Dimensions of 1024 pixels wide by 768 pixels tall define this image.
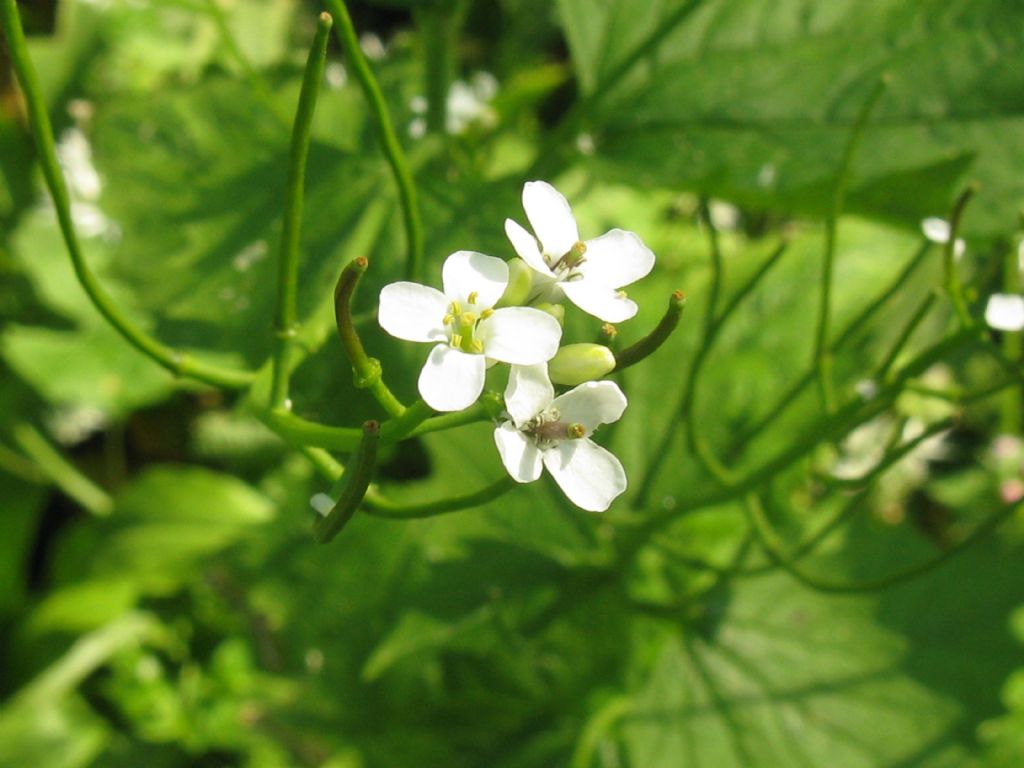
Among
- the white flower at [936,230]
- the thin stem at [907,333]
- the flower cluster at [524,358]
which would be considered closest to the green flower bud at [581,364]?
the flower cluster at [524,358]

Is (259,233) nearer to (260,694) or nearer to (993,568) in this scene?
(260,694)

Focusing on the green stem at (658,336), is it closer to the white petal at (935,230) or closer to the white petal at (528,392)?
the white petal at (528,392)

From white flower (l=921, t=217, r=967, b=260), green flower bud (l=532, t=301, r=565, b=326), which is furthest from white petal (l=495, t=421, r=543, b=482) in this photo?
white flower (l=921, t=217, r=967, b=260)

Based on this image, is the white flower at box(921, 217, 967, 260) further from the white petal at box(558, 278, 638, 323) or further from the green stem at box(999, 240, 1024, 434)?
the white petal at box(558, 278, 638, 323)

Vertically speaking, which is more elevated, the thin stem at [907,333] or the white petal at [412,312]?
the white petal at [412,312]

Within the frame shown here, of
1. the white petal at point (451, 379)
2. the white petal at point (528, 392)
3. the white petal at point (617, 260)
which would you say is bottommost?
the white petal at point (528, 392)

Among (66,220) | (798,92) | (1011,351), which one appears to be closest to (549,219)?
(66,220)
